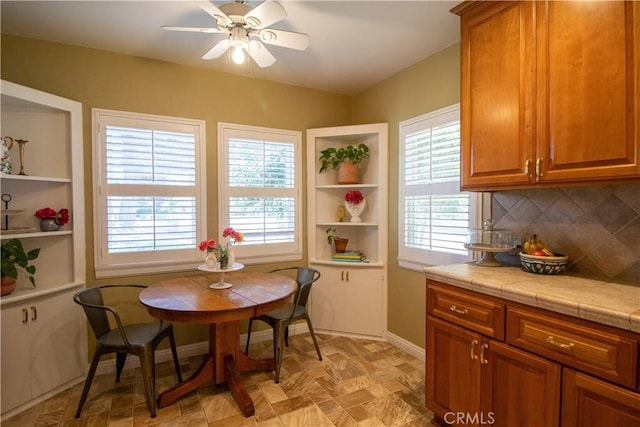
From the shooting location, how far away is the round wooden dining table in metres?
1.97

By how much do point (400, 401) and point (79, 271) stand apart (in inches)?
102

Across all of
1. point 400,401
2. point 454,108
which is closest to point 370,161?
point 454,108

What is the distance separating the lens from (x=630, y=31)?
1.37 m

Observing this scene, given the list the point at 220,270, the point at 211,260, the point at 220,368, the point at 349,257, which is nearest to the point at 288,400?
the point at 220,368

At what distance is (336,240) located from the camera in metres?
3.52

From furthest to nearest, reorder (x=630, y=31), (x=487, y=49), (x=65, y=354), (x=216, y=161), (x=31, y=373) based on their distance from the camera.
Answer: (x=216, y=161), (x=65, y=354), (x=31, y=373), (x=487, y=49), (x=630, y=31)

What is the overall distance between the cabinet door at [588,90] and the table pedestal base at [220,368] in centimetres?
227

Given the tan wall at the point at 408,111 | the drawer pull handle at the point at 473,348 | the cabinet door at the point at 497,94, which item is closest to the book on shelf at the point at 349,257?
the tan wall at the point at 408,111

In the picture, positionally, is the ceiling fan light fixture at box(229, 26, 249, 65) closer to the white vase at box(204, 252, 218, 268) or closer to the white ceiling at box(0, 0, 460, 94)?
the white ceiling at box(0, 0, 460, 94)

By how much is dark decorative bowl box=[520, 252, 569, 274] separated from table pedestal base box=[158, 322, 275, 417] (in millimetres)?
1949

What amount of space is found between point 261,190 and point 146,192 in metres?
1.04

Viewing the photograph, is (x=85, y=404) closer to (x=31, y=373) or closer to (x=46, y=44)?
(x=31, y=373)

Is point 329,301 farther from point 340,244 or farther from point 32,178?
point 32,178

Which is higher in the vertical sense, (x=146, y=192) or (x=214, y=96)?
(x=214, y=96)
